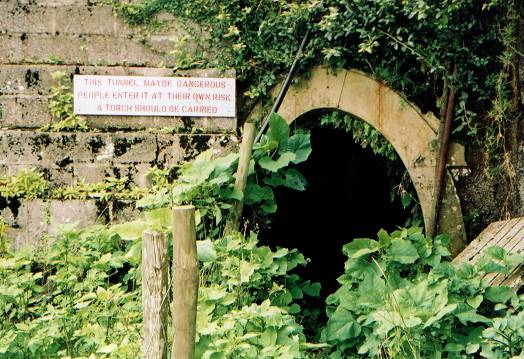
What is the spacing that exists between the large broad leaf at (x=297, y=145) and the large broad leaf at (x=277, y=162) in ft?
0.39

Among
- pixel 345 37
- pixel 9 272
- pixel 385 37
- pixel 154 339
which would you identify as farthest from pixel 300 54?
pixel 154 339

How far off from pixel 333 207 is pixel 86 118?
3.69 metres

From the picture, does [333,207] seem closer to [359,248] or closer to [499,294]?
[359,248]

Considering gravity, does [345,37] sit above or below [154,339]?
above

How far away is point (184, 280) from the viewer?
9.06 ft

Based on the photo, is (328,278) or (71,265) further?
(328,278)

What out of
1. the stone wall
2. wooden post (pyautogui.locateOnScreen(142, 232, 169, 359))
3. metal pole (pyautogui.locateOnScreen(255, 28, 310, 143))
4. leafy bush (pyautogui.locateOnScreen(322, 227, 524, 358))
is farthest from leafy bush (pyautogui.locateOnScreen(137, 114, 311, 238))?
wooden post (pyautogui.locateOnScreen(142, 232, 169, 359))

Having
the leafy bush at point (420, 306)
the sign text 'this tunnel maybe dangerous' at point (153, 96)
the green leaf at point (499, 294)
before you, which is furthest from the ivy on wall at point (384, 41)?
the green leaf at point (499, 294)

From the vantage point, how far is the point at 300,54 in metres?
5.61

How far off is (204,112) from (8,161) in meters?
1.83

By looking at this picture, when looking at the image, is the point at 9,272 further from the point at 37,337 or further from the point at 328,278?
the point at 328,278

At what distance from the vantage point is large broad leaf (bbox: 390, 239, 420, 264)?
15.8 feet

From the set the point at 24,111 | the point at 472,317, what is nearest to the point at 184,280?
the point at 472,317

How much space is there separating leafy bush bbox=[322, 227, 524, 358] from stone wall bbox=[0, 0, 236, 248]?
184 cm
